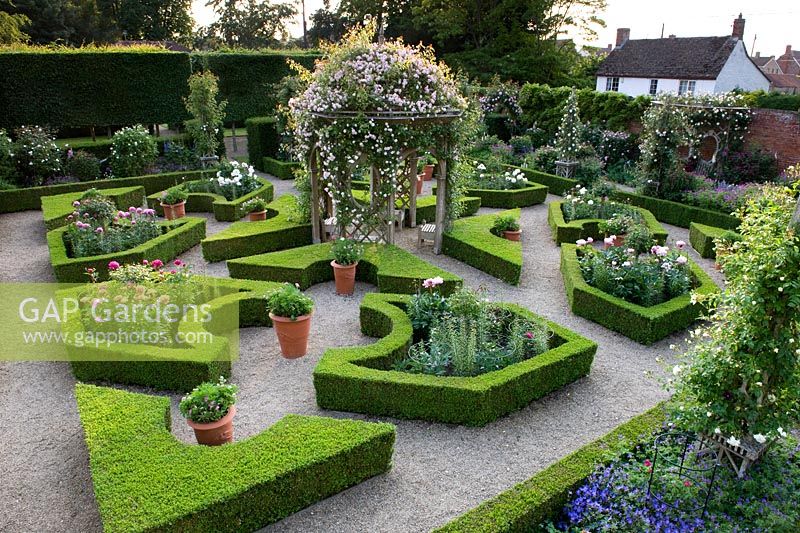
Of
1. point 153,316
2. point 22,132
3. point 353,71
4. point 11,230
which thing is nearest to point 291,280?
point 153,316

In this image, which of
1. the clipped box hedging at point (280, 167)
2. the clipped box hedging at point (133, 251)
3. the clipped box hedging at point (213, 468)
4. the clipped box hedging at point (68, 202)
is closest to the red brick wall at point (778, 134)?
the clipped box hedging at point (280, 167)

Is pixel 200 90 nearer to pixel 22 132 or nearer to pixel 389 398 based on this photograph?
pixel 22 132

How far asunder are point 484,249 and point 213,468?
23.9 ft

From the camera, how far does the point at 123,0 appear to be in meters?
41.7

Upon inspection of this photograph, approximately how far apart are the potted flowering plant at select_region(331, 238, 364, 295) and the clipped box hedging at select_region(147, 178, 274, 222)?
5017 millimetres

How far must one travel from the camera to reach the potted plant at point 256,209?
44.2 feet

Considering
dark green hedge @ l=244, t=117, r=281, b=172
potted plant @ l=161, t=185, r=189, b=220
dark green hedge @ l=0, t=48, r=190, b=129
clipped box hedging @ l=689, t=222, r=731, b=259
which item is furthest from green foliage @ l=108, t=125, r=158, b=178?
clipped box hedging @ l=689, t=222, r=731, b=259

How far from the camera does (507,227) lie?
12.4 m

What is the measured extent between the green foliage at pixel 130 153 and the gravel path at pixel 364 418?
1109 centimetres

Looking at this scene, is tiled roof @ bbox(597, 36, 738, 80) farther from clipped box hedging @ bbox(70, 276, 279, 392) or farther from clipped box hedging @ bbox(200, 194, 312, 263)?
clipped box hedging @ bbox(70, 276, 279, 392)

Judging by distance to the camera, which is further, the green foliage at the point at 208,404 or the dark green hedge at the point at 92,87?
the dark green hedge at the point at 92,87

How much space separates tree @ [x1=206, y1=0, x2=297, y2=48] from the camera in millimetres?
46875

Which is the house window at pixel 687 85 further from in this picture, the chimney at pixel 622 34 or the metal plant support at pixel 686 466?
the metal plant support at pixel 686 466

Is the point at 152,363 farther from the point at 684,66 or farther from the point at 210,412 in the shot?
the point at 684,66
